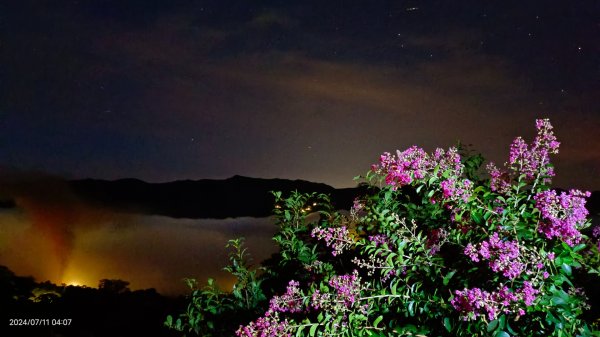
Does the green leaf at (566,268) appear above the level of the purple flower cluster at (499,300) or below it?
above

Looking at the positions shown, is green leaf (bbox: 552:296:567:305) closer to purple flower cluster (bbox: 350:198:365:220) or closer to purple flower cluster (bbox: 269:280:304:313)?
purple flower cluster (bbox: 269:280:304:313)

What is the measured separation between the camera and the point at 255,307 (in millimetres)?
3637

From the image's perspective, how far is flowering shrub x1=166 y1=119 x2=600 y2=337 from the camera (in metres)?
1.54

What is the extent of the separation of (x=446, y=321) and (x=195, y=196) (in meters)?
11.8

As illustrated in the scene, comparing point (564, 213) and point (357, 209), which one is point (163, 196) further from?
point (564, 213)

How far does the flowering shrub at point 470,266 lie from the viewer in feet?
5.05

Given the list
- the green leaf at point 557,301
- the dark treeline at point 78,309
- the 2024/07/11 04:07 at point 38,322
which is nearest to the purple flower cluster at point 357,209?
the green leaf at point 557,301

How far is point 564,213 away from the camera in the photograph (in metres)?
1.61

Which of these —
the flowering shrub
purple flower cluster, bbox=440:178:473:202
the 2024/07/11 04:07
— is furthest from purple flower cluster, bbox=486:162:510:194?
the 2024/07/11 04:07

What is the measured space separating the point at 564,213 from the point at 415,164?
57 cm

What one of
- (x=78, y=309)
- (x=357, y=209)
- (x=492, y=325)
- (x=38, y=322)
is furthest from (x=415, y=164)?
(x=78, y=309)

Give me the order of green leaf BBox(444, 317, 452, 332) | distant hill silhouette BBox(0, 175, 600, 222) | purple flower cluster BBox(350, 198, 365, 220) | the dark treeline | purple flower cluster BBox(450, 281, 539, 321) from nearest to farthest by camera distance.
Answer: purple flower cluster BBox(450, 281, 539, 321) < green leaf BBox(444, 317, 452, 332) < purple flower cluster BBox(350, 198, 365, 220) < the dark treeline < distant hill silhouette BBox(0, 175, 600, 222)

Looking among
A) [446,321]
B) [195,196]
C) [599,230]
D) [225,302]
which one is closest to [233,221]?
[195,196]

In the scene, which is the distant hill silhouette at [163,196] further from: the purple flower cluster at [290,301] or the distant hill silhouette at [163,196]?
the purple flower cluster at [290,301]
